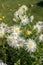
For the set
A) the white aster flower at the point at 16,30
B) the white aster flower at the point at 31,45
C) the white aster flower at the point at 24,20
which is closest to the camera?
the white aster flower at the point at 31,45

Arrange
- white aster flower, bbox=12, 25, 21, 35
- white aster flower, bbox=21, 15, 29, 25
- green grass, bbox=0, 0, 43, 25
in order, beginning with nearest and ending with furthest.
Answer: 1. white aster flower, bbox=12, 25, 21, 35
2. white aster flower, bbox=21, 15, 29, 25
3. green grass, bbox=0, 0, 43, 25

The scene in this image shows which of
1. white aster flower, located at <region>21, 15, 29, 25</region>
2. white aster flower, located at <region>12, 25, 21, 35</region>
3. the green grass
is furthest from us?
the green grass

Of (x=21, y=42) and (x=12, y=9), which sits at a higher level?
(x=21, y=42)

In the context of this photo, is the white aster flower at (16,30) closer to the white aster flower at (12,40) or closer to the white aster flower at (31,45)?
the white aster flower at (12,40)

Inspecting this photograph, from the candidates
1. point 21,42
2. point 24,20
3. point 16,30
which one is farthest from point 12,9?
point 21,42

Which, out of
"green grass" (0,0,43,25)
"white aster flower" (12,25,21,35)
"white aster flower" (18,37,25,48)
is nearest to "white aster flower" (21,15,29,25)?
"white aster flower" (12,25,21,35)

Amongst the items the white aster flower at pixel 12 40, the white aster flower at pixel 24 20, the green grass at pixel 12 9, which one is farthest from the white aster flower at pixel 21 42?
the green grass at pixel 12 9

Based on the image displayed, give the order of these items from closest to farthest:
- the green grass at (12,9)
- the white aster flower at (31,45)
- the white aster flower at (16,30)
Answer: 1. the white aster flower at (31,45)
2. the white aster flower at (16,30)
3. the green grass at (12,9)

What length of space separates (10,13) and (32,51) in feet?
22.0

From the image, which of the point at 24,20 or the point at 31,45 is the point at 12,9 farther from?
the point at 31,45

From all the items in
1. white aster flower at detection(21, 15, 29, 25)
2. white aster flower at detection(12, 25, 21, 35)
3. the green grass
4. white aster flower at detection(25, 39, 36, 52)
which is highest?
white aster flower at detection(21, 15, 29, 25)

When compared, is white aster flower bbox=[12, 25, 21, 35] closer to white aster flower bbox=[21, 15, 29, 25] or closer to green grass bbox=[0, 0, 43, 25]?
white aster flower bbox=[21, 15, 29, 25]

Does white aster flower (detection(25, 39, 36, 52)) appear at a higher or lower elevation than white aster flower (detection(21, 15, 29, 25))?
lower

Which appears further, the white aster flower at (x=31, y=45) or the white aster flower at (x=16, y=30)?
the white aster flower at (x=16, y=30)
